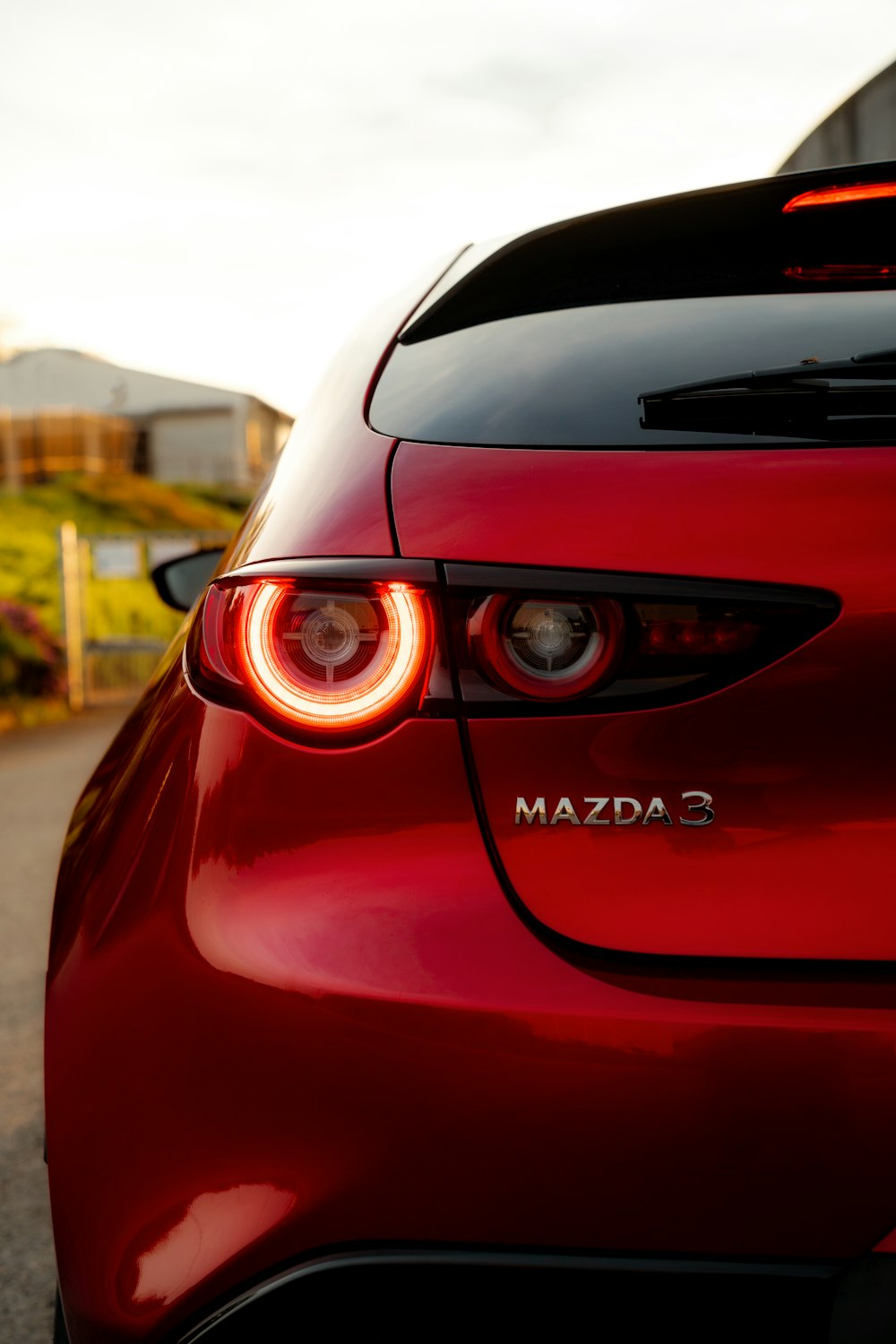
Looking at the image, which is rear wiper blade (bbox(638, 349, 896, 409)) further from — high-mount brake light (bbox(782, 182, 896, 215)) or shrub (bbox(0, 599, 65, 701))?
shrub (bbox(0, 599, 65, 701))

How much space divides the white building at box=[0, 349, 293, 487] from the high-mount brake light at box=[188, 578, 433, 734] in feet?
168

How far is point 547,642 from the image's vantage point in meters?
1.12

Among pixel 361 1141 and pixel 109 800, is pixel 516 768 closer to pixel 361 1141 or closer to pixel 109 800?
pixel 361 1141

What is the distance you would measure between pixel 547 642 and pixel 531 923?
0.25 metres

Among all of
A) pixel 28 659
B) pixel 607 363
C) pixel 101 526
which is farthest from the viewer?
pixel 101 526

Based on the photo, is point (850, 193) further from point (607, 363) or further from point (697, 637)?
point (697, 637)

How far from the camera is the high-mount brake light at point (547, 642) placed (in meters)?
1.11

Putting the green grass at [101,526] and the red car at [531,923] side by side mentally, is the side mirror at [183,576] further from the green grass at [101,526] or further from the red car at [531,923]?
the green grass at [101,526]

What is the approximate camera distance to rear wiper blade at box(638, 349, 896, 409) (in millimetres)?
1159

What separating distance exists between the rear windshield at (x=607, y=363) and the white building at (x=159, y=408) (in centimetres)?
5106

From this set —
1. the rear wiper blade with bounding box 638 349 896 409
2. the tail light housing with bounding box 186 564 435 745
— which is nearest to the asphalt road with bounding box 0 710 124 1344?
the tail light housing with bounding box 186 564 435 745

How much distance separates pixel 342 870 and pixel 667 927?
0.29 meters

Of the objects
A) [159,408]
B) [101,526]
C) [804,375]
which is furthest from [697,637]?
[159,408]

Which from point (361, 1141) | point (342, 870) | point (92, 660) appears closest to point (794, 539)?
point (342, 870)
